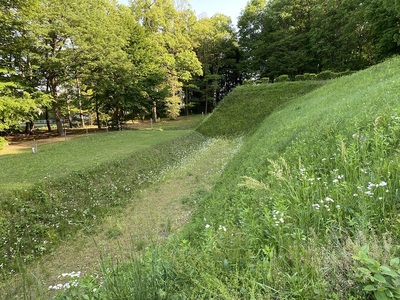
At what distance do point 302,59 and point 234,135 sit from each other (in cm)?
2050

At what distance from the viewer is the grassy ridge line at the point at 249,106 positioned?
2055 centimetres

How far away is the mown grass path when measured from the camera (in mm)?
2467

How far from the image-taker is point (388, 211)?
189 cm

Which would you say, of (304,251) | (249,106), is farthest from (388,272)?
(249,106)

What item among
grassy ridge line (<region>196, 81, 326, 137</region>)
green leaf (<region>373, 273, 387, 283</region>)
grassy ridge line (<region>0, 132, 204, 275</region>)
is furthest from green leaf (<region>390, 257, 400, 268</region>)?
grassy ridge line (<region>196, 81, 326, 137</region>)

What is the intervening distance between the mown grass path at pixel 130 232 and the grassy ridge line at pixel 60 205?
0.39 meters

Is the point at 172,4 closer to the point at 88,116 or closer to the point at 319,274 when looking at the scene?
the point at 88,116

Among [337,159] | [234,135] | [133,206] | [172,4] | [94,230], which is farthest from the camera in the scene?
[172,4]

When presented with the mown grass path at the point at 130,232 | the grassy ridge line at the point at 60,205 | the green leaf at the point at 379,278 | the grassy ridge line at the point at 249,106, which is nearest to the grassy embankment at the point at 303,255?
the green leaf at the point at 379,278

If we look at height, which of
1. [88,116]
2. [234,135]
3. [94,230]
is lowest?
[94,230]

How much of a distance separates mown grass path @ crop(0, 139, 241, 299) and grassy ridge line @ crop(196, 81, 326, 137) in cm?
869

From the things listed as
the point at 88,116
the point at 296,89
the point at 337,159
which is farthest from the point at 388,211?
the point at 88,116

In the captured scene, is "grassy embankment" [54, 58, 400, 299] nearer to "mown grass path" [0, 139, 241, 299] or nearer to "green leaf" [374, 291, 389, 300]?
"green leaf" [374, 291, 389, 300]

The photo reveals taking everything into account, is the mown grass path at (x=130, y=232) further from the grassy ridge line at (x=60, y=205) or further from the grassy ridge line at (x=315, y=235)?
the grassy ridge line at (x=315, y=235)
